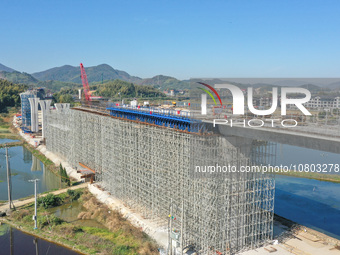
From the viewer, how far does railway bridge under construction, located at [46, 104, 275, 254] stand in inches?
845

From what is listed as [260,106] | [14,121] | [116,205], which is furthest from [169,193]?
[14,121]

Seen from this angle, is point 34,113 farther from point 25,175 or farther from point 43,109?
point 25,175

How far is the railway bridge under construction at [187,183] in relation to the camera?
21469 mm

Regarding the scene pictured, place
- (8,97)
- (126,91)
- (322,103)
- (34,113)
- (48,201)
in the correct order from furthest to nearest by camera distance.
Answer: (126,91)
(8,97)
(34,113)
(48,201)
(322,103)

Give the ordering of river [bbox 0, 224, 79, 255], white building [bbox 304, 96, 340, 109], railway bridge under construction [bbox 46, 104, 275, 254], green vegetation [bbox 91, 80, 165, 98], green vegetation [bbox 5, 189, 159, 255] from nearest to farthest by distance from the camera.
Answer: white building [bbox 304, 96, 340, 109] < railway bridge under construction [bbox 46, 104, 275, 254] < green vegetation [bbox 5, 189, 159, 255] < river [bbox 0, 224, 79, 255] < green vegetation [bbox 91, 80, 165, 98]

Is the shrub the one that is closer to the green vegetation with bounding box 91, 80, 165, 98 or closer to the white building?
the white building

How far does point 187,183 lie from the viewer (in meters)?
23.5

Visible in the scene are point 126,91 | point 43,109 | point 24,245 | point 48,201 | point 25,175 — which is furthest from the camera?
point 126,91

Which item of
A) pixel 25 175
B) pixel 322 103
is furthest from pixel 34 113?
pixel 322 103

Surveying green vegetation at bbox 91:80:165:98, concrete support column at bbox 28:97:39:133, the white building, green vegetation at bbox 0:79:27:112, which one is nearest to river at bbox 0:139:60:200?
concrete support column at bbox 28:97:39:133

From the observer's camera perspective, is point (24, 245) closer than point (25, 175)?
Yes

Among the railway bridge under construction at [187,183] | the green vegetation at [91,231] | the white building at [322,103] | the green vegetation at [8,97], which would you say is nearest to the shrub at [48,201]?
the green vegetation at [91,231]

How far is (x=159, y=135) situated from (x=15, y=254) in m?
14.6

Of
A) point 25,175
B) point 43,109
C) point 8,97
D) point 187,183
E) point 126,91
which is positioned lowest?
point 25,175
